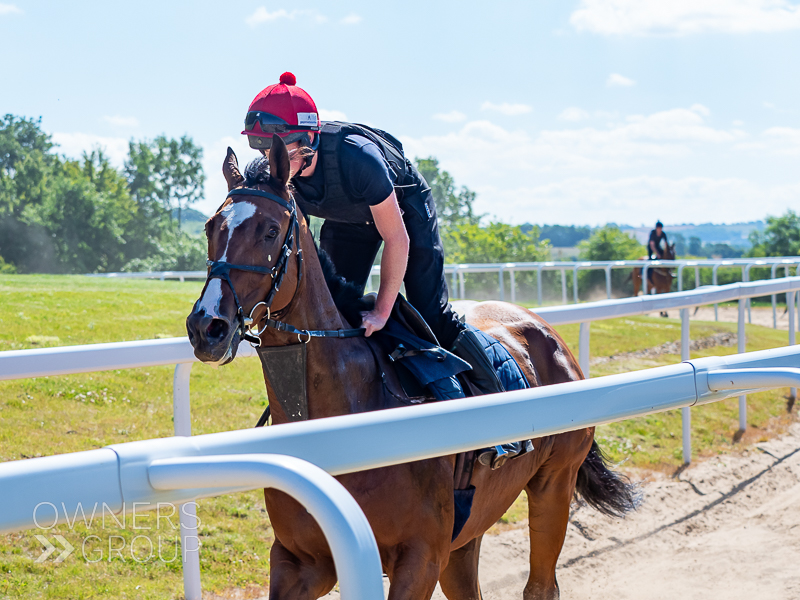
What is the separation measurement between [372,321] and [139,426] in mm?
3057

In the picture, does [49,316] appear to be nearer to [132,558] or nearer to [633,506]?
[132,558]

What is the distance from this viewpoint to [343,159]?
259 cm

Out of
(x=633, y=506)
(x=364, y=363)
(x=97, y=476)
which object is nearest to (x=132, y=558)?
(x=364, y=363)

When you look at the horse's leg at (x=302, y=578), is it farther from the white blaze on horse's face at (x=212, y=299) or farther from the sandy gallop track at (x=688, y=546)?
the sandy gallop track at (x=688, y=546)

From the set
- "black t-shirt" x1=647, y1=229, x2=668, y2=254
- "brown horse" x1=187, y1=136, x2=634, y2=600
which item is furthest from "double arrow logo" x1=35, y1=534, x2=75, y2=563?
"black t-shirt" x1=647, y1=229, x2=668, y2=254

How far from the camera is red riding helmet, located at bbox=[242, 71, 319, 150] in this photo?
2479mm

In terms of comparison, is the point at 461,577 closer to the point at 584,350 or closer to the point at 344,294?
the point at 344,294

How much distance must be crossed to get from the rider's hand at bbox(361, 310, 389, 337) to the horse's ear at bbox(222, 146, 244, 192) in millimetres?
633

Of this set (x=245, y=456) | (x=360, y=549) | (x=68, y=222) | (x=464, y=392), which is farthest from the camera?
(x=68, y=222)

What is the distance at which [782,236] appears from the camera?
30.7 m

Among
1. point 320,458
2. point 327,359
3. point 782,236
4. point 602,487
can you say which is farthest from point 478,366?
point 782,236

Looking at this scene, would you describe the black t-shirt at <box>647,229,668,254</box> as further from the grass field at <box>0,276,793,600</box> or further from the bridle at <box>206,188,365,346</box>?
the bridle at <box>206,188,365,346</box>

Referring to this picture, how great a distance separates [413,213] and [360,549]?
Result: 2094mm

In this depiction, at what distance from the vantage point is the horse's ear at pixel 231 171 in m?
2.43
